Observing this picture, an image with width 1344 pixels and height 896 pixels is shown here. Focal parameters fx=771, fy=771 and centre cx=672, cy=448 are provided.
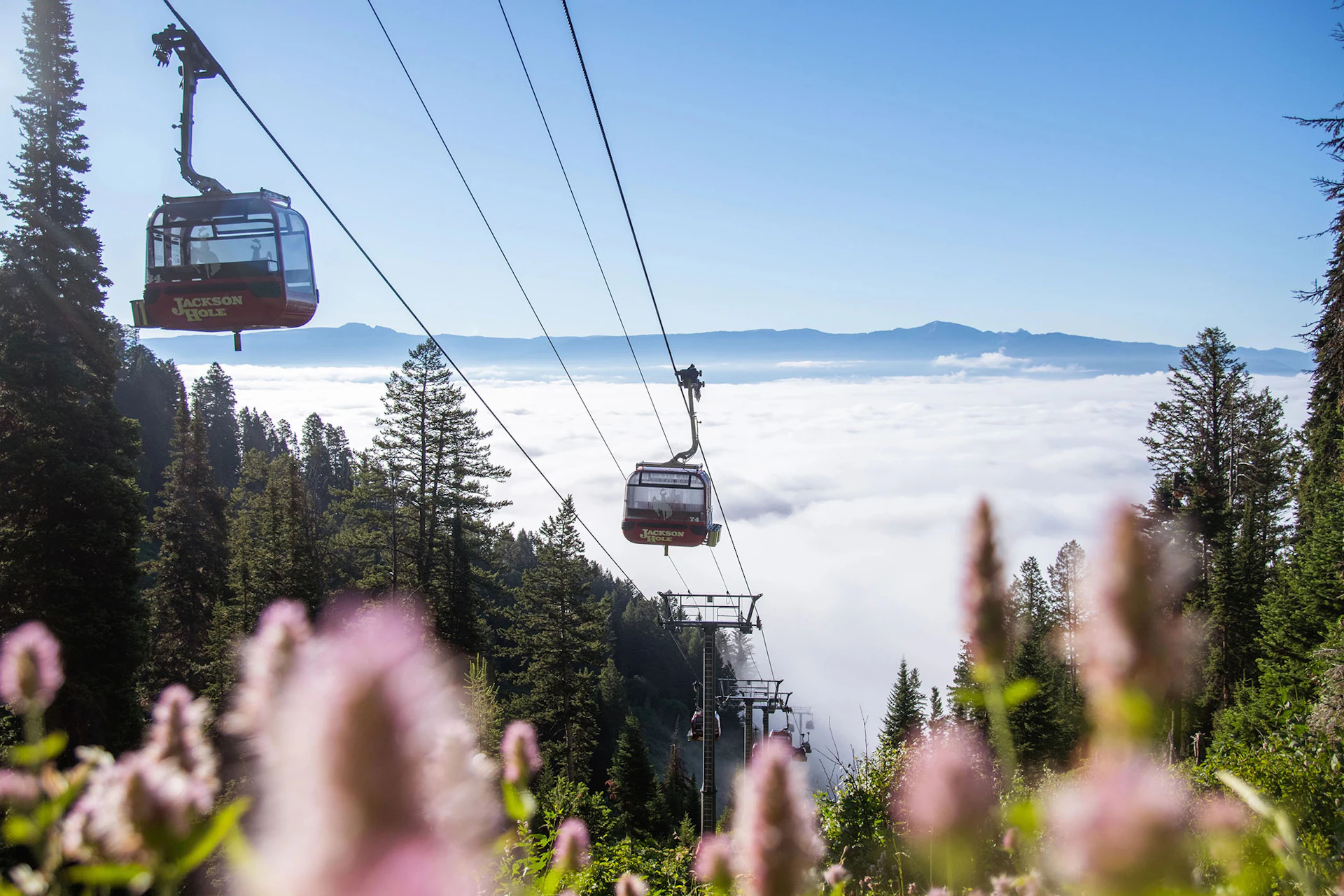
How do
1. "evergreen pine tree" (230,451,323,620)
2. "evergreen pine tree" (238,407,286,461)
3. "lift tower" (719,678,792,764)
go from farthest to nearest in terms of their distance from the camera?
"evergreen pine tree" (238,407,286,461) < "evergreen pine tree" (230,451,323,620) < "lift tower" (719,678,792,764)

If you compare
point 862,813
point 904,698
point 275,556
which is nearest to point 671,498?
point 862,813

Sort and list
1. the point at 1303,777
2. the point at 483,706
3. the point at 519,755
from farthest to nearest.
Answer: the point at 483,706, the point at 1303,777, the point at 519,755

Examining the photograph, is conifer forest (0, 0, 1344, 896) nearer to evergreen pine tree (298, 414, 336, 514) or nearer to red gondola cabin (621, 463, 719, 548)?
red gondola cabin (621, 463, 719, 548)

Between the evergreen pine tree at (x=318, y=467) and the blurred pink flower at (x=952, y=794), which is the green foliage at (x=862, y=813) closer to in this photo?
the blurred pink flower at (x=952, y=794)

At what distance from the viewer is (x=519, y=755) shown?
6.20ft

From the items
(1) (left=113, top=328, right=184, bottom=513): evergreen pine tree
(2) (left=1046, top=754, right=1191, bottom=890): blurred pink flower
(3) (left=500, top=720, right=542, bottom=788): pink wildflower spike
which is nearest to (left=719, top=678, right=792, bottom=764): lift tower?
(3) (left=500, top=720, right=542, bottom=788): pink wildflower spike

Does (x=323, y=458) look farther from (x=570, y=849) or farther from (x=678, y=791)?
(x=570, y=849)

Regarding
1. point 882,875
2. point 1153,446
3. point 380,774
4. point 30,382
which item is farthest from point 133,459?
point 1153,446

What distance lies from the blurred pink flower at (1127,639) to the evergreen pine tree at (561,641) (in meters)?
33.3

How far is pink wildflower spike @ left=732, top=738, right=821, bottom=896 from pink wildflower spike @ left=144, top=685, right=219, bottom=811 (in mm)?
820

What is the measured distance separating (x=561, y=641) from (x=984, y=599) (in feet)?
115

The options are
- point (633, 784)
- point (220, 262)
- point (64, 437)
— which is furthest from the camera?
point (633, 784)

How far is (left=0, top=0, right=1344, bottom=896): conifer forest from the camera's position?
669mm

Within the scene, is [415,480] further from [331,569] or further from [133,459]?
[331,569]
